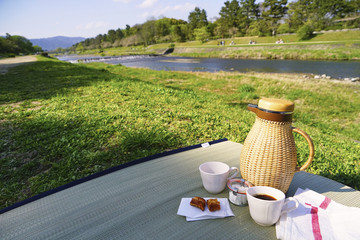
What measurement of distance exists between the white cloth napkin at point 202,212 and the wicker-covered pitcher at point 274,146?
0.69 feet

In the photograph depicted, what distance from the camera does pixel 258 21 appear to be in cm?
5403

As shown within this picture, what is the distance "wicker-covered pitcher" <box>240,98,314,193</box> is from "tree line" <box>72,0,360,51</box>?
46612mm

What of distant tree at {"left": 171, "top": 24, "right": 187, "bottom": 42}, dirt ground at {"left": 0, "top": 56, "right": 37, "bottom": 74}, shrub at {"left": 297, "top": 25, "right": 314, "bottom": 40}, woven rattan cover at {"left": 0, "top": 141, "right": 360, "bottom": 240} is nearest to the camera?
woven rattan cover at {"left": 0, "top": 141, "right": 360, "bottom": 240}

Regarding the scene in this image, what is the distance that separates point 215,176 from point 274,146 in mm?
339

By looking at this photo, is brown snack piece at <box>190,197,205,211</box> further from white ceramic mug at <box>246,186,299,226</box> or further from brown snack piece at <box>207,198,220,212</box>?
white ceramic mug at <box>246,186,299,226</box>

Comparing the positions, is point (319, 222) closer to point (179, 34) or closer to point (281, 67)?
point (281, 67)

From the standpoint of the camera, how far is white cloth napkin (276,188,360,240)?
33.4 inches

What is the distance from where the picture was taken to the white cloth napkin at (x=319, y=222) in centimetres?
85

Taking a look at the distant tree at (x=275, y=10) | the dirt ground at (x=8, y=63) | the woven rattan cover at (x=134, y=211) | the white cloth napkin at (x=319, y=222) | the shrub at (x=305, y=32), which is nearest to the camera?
the white cloth napkin at (x=319, y=222)

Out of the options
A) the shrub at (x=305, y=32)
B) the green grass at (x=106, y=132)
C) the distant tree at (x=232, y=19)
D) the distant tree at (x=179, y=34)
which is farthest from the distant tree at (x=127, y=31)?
the green grass at (x=106, y=132)

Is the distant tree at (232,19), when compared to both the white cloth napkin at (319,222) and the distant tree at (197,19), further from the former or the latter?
the white cloth napkin at (319,222)

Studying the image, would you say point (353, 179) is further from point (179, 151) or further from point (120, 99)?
point (120, 99)

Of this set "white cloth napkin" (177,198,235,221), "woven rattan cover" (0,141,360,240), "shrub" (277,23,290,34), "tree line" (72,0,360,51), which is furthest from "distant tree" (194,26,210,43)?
"white cloth napkin" (177,198,235,221)

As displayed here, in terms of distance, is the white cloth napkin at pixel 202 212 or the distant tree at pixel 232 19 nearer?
the white cloth napkin at pixel 202 212
